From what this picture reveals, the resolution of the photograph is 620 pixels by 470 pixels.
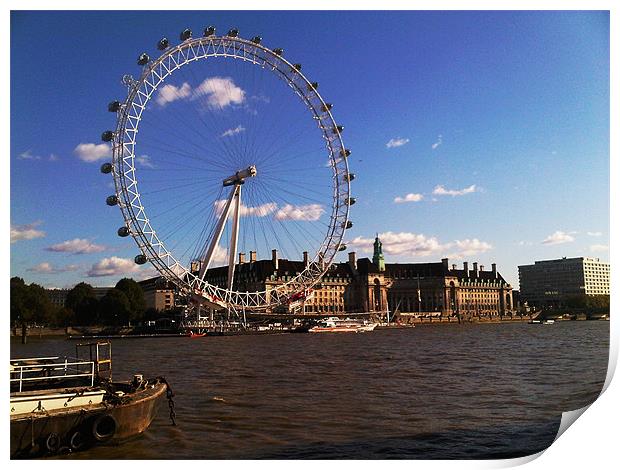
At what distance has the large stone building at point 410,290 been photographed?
3688 inches

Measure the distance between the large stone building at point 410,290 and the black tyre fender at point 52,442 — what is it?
78.4 m

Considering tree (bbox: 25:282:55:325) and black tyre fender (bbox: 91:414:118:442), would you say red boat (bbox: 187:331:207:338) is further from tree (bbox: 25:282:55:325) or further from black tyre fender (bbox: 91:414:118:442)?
black tyre fender (bbox: 91:414:118:442)

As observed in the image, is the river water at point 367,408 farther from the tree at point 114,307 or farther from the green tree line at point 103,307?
the tree at point 114,307

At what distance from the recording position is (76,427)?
10117 mm

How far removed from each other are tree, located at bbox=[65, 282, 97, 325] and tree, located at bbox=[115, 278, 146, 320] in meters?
3.16

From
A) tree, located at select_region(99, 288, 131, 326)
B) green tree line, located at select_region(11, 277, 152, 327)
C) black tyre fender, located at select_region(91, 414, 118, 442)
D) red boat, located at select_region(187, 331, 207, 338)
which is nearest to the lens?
black tyre fender, located at select_region(91, 414, 118, 442)

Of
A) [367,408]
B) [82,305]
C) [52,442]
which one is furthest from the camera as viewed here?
[82,305]

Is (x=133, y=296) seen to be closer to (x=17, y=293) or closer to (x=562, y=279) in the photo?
(x=562, y=279)

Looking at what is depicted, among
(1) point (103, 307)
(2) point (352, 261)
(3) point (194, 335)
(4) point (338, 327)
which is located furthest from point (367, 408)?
(2) point (352, 261)

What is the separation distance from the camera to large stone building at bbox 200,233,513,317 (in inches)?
3688

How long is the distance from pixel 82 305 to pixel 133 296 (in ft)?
16.0

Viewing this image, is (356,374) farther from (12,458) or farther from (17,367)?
(12,458)

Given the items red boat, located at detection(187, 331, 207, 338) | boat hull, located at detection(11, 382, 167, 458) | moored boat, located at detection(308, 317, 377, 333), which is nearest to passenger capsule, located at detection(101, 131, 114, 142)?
boat hull, located at detection(11, 382, 167, 458)
